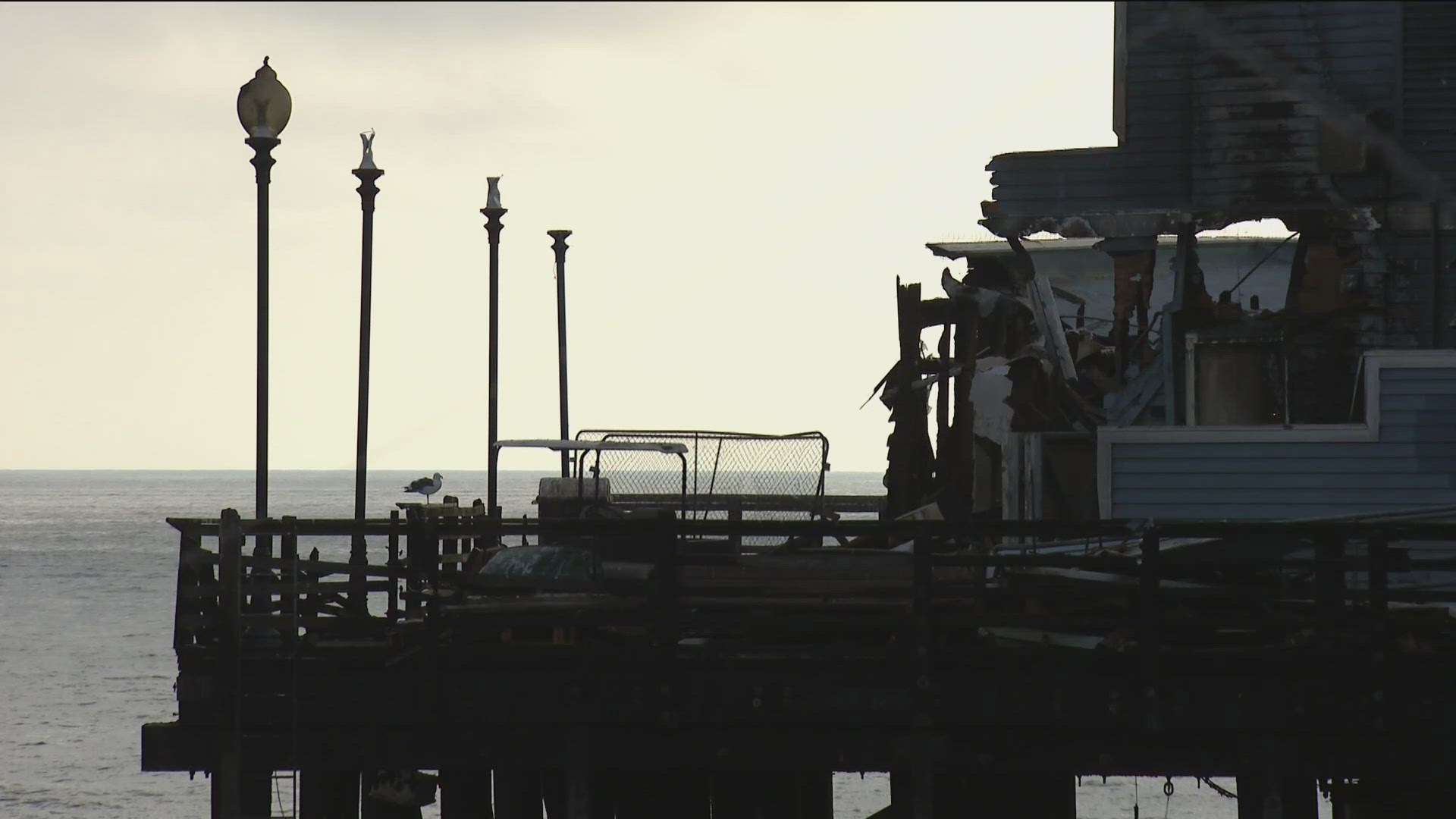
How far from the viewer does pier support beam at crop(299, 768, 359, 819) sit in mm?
15586

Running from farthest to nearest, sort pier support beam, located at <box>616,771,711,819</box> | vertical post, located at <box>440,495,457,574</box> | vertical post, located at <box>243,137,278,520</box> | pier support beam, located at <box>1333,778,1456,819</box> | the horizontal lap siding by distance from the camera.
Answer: vertical post, located at <box>440,495,457,574</box>, vertical post, located at <box>243,137,278,520</box>, the horizontal lap siding, pier support beam, located at <box>1333,778,1456,819</box>, pier support beam, located at <box>616,771,711,819</box>

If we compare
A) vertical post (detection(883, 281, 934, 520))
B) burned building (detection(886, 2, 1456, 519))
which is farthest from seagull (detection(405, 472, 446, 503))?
burned building (detection(886, 2, 1456, 519))

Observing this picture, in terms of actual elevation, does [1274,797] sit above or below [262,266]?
below

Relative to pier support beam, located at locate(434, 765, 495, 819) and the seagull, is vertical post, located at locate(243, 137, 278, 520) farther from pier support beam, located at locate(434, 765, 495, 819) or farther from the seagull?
the seagull

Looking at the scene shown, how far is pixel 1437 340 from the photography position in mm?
18812

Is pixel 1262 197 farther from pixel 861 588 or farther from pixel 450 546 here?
pixel 450 546

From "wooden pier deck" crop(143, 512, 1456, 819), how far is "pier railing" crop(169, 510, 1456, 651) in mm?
28

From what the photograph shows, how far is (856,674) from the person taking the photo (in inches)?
515

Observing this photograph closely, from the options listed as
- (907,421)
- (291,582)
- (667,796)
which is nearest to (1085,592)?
(667,796)

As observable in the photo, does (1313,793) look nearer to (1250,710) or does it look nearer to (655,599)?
(1250,710)

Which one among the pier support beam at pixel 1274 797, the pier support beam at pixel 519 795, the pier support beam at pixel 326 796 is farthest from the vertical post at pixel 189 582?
the pier support beam at pixel 1274 797

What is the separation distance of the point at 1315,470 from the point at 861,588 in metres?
5.57

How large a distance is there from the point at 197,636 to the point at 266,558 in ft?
3.19

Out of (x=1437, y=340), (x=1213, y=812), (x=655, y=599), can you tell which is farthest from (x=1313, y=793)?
(x=1213, y=812)
